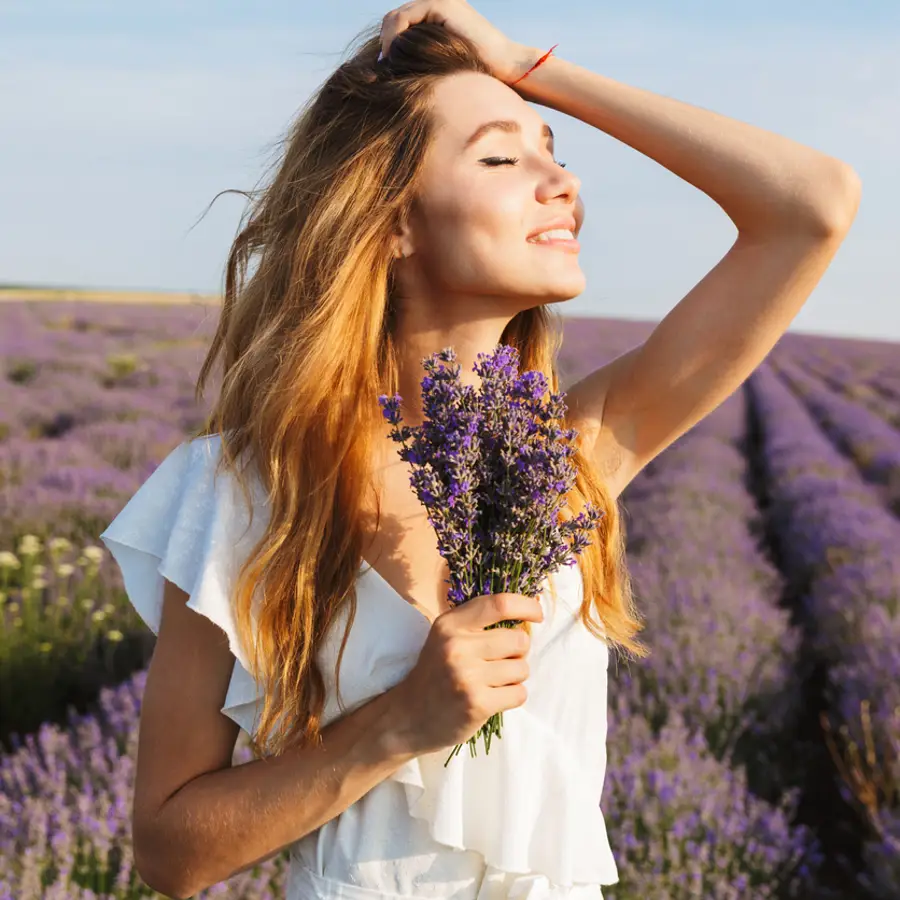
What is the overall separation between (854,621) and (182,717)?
4243mm

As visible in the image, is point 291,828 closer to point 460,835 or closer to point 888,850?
point 460,835

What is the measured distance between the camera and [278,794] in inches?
59.4

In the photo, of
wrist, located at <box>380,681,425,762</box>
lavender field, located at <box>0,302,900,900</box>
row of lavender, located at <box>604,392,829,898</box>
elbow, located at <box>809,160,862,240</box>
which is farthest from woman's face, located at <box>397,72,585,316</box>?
row of lavender, located at <box>604,392,829,898</box>

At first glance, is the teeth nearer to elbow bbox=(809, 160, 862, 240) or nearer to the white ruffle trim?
elbow bbox=(809, 160, 862, 240)

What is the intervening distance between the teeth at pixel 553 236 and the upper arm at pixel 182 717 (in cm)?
71

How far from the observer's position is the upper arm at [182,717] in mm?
1592

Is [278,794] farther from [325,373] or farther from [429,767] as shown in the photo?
[325,373]

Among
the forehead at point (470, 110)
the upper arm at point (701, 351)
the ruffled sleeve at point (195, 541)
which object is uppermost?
the forehead at point (470, 110)

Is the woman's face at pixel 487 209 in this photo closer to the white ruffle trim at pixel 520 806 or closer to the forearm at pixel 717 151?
the forearm at pixel 717 151

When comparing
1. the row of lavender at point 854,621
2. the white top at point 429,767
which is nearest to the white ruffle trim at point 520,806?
the white top at point 429,767

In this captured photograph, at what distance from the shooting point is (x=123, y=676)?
4.77m

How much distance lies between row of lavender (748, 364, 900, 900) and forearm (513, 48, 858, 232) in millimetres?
2583

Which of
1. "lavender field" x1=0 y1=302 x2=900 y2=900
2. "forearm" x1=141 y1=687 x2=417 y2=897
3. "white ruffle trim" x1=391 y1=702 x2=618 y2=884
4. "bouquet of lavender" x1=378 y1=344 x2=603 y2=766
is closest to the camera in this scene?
"bouquet of lavender" x1=378 y1=344 x2=603 y2=766

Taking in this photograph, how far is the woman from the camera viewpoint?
1.56 meters
